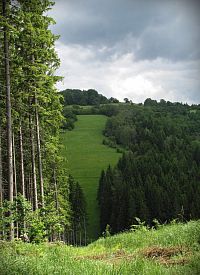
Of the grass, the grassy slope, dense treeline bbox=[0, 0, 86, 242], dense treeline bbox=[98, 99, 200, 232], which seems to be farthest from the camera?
the grassy slope

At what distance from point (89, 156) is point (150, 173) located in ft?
140

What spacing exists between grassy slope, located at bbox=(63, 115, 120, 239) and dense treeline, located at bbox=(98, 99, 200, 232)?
515 centimetres

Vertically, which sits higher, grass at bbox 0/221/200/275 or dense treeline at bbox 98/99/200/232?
grass at bbox 0/221/200/275

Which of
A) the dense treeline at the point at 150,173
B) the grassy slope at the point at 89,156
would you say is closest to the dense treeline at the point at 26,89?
the dense treeline at the point at 150,173

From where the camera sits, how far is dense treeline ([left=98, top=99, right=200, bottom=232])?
269 ft

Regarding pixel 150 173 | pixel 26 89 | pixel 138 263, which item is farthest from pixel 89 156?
pixel 138 263

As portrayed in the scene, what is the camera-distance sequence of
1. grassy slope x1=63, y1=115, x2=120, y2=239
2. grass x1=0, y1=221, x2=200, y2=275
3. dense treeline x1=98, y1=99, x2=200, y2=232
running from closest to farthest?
grass x1=0, y1=221, x2=200, y2=275, dense treeline x1=98, y1=99, x2=200, y2=232, grassy slope x1=63, y1=115, x2=120, y2=239

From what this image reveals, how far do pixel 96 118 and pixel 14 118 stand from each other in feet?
548

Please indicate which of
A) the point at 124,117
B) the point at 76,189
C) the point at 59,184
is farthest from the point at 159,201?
the point at 124,117

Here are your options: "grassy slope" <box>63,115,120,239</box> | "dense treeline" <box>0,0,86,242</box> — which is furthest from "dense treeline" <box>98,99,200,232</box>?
"dense treeline" <box>0,0,86,242</box>

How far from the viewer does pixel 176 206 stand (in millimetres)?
80750

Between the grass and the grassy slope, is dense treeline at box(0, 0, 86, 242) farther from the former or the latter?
the grassy slope

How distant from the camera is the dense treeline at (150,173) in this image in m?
82.1

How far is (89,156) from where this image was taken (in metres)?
147
